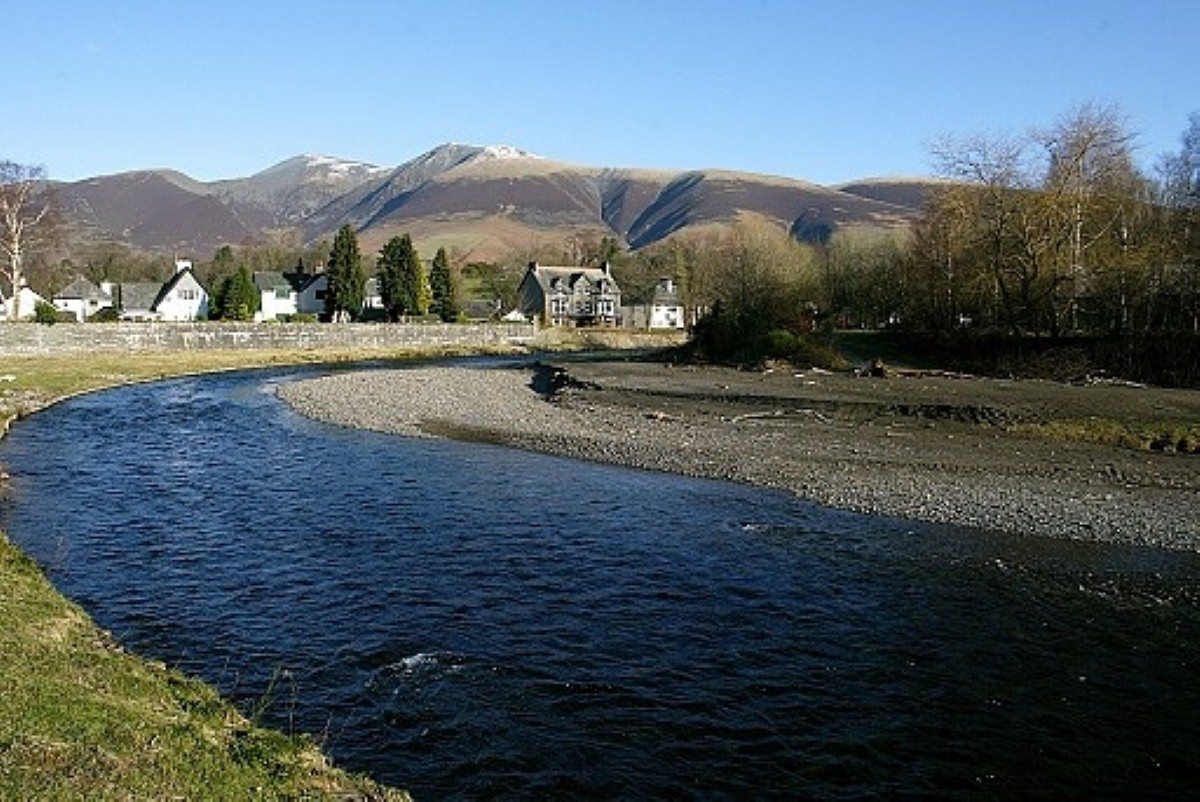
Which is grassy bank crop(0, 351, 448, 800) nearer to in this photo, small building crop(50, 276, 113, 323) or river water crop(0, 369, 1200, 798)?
river water crop(0, 369, 1200, 798)

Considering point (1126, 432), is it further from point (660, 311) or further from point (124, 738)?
point (660, 311)

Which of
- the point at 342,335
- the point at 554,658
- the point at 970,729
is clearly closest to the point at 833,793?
the point at 970,729

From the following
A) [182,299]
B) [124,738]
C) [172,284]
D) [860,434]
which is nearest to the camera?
[124,738]

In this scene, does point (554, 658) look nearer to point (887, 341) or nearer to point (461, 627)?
point (461, 627)

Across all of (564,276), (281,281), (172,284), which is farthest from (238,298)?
(564,276)

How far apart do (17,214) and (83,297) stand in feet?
146

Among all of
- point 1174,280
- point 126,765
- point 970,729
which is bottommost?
point 970,729

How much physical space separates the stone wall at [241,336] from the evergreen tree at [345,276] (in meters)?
17.7

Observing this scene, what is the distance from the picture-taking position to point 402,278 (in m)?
118

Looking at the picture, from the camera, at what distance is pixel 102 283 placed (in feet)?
474

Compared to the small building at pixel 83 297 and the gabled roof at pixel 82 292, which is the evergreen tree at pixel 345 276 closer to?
the small building at pixel 83 297

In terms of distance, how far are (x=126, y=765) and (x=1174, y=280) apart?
59911mm

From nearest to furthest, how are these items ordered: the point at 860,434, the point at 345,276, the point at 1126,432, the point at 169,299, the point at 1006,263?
the point at 1126,432
the point at 860,434
the point at 1006,263
the point at 345,276
the point at 169,299

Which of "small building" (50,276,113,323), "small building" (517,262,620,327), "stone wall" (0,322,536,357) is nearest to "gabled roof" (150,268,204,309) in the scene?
"small building" (50,276,113,323)
